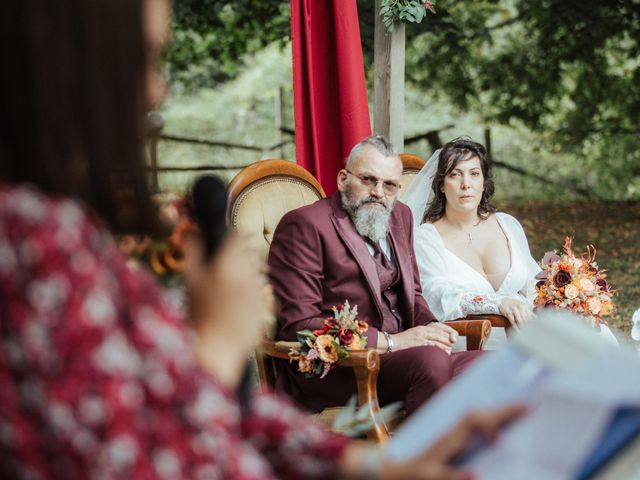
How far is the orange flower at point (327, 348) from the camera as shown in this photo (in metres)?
3.11

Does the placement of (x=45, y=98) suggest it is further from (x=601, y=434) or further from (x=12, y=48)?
(x=601, y=434)

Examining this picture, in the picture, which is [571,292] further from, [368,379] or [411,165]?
[411,165]

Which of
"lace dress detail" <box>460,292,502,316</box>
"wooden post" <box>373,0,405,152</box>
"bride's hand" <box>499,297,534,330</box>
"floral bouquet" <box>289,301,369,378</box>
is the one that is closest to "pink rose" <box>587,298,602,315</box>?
"bride's hand" <box>499,297,534,330</box>

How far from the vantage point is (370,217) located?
138 inches

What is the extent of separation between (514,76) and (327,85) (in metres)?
7.66

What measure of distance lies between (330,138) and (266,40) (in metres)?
5.42

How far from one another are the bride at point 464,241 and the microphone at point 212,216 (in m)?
2.67

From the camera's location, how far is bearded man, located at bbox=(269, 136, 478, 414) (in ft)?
10.8

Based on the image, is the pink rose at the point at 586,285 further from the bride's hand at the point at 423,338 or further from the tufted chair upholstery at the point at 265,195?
the tufted chair upholstery at the point at 265,195

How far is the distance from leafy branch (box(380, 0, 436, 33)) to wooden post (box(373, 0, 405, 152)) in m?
0.05

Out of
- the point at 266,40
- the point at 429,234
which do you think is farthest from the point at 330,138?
the point at 266,40

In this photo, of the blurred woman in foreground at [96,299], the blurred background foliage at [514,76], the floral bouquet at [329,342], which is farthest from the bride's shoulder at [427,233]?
the blurred background foliage at [514,76]

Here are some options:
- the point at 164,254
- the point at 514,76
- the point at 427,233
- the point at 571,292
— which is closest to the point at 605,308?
the point at 571,292

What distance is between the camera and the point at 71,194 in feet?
3.47
